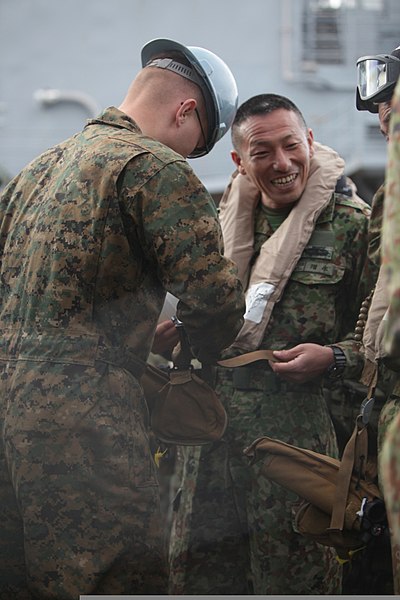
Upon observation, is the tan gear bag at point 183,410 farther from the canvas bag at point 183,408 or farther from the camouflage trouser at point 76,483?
the camouflage trouser at point 76,483

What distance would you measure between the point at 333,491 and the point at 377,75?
1250 millimetres

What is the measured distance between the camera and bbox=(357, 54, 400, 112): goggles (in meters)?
3.06

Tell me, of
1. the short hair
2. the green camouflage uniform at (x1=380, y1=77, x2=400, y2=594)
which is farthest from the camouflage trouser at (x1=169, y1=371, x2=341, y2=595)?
the green camouflage uniform at (x1=380, y1=77, x2=400, y2=594)

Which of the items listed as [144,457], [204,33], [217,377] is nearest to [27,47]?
[204,33]

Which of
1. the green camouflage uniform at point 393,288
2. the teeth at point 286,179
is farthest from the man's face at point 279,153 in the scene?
the green camouflage uniform at point 393,288

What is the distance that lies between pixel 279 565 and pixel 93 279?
131 cm

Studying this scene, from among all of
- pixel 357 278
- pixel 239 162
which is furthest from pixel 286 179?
pixel 357 278

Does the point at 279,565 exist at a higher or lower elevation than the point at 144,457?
lower

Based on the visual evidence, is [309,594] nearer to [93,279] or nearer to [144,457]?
[144,457]

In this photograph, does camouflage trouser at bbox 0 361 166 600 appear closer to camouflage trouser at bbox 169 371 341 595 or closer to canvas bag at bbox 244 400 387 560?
canvas bag at bbox 244 400 387 560

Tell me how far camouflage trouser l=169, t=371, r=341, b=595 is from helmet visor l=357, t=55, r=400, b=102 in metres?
1.05

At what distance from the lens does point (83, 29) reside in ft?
44.1

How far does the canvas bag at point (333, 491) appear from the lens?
9.73ft

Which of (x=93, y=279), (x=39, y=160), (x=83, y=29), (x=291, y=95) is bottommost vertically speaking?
(x=291, y=95)
